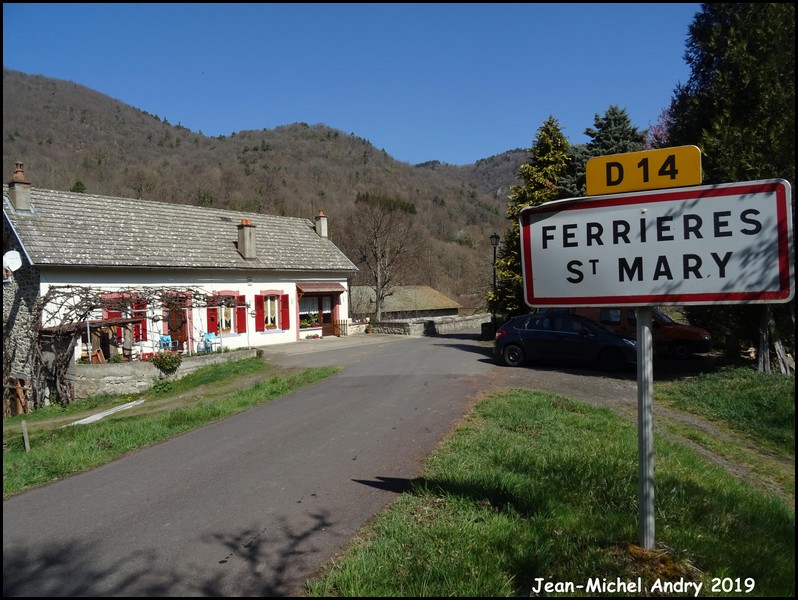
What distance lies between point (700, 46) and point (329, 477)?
45.9 feet

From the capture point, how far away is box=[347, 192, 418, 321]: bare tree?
46062 mm

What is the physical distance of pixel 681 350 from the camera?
1599 centimetres

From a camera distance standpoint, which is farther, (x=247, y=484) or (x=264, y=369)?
(x=264, y=369)

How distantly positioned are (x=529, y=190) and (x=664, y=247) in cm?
2194

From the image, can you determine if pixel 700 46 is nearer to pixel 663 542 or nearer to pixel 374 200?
pixel 663 542

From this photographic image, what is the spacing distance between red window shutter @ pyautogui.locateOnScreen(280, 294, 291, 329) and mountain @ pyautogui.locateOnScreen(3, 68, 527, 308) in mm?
22738

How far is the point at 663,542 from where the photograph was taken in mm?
3750

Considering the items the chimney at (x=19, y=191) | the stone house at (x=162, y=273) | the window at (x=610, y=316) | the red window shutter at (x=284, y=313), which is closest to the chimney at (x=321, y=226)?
the stone house at (x=162, y=273)

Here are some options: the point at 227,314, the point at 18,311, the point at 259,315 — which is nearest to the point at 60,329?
the point at 18,311

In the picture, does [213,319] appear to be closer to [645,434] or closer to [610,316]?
[610,316]

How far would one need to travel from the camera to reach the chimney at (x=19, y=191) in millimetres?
21203

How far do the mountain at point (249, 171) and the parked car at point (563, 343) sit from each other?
1221 inches

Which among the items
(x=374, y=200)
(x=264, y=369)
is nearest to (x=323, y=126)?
(x=374, y=200)

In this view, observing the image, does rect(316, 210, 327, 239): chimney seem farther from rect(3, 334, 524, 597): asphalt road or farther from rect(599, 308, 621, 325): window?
rect(3, 334, 524, 597): asphalt road
